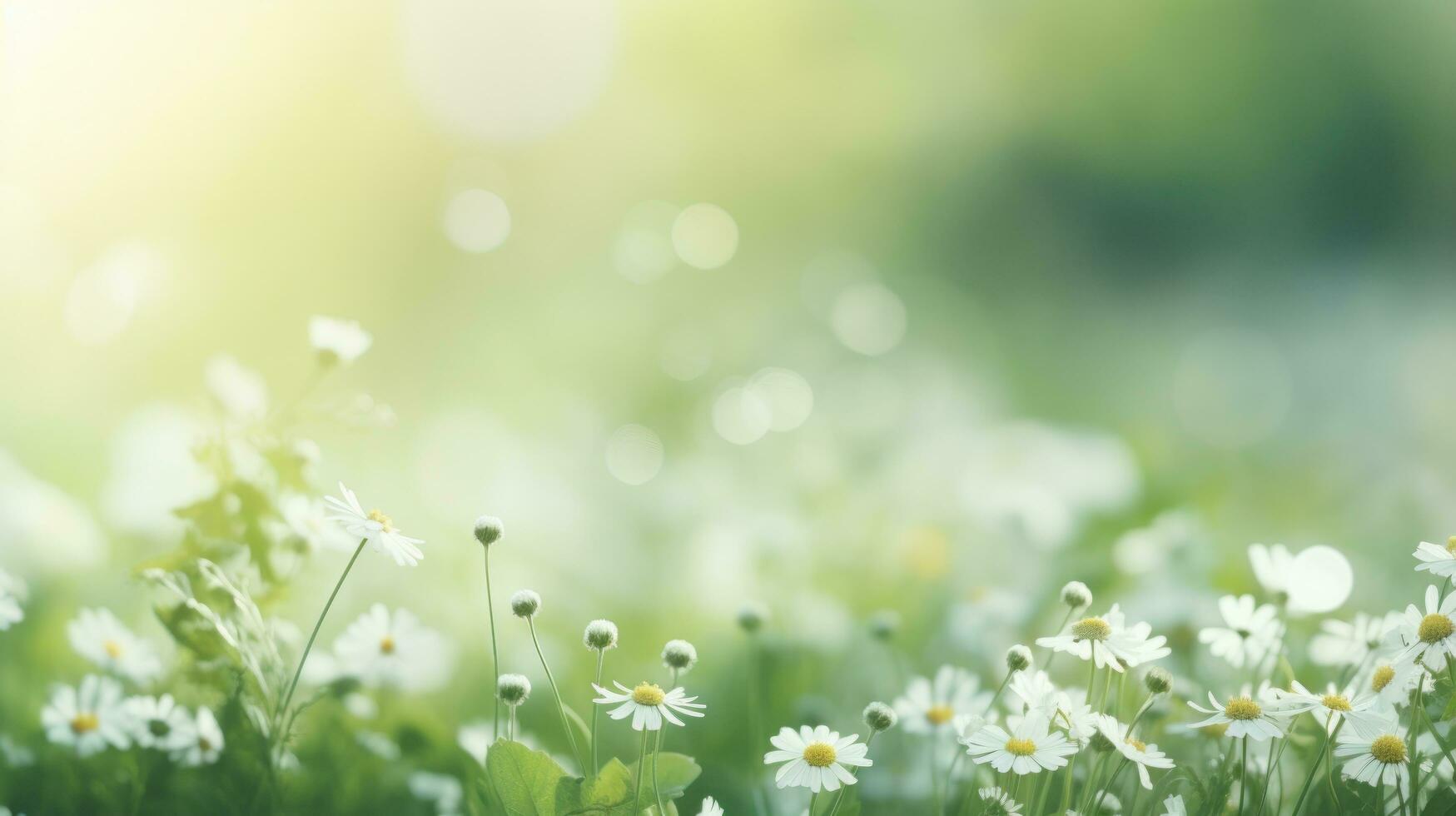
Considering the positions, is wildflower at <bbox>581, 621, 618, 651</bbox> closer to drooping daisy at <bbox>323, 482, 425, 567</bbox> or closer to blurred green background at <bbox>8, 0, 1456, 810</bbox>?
drooping daisy at <bbox>323, 482, 425, 567</bbox>

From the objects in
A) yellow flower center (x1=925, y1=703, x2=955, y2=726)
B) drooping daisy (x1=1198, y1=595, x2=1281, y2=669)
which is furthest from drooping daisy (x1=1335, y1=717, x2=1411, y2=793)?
yellow flower center (x1=925, y1=703, x2=955, y2=726)

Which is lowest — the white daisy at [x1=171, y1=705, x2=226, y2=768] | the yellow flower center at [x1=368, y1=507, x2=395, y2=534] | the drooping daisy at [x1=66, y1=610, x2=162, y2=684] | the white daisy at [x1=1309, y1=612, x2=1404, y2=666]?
the white daisy at [x1=171, y1=705, x2=226, y2=768]

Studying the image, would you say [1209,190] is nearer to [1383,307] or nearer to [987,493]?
[1383,307]

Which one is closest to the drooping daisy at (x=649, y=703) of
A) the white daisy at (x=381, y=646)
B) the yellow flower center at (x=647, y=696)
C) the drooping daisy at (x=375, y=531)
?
the yellow flower center at (x=647, y=696)

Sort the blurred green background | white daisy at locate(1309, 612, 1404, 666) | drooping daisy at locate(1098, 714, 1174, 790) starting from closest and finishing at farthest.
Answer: drooping daisy at locate(1098, 714, 1174, 790) → white daisy at locate(1309, 612, 1404, 666) → the blurred green background

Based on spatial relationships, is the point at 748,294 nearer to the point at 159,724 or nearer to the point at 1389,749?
the point at 159,724

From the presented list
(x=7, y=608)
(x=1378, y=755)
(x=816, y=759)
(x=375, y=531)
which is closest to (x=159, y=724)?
(x=7, y=608)

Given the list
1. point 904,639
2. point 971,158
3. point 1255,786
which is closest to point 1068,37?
point 971,158

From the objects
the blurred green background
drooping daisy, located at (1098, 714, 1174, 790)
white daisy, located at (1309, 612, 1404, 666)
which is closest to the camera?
drooping daisy, located at (1098, 714, 1174, 790)

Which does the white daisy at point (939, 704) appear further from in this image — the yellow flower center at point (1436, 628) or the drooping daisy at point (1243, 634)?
the yellow flower center at point (1436, 628)

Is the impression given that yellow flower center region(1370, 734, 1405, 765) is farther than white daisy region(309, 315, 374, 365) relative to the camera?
No
